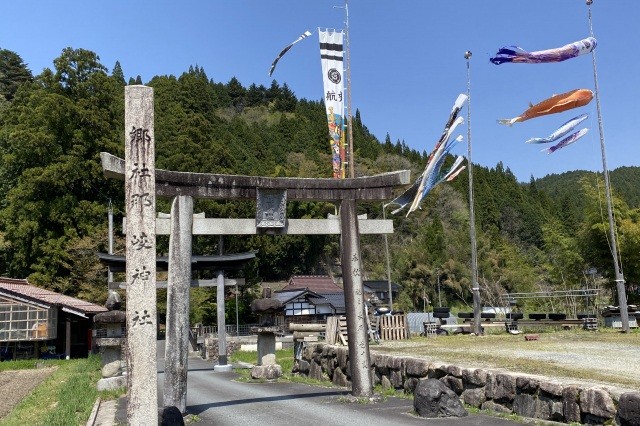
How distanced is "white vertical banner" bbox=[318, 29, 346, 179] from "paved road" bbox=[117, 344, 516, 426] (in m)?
10.8

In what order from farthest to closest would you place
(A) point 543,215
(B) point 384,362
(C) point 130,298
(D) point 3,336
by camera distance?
(A) point 543,215
(D) point 3,336
(B) point 384,362
(C) point 130,298

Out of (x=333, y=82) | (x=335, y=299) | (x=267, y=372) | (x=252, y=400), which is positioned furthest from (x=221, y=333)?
(x=335, y=299)

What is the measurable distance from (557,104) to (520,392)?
49.1 ft

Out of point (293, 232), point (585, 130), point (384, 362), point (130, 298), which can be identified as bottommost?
point (384, 362)

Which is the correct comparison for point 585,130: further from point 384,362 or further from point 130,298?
point 130,298

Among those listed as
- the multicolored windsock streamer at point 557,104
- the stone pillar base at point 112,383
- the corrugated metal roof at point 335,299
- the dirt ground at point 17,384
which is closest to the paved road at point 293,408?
the stone pillar base at point 112,383

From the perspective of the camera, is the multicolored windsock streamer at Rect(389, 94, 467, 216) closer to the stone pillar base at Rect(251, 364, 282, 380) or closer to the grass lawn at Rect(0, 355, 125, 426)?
the stone pillar base at Rect(251, 364, 282, 380)

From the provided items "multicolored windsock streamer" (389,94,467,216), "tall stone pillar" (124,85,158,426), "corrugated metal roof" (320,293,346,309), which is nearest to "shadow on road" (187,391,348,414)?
"tall stone pillar" (124,85,158,426)

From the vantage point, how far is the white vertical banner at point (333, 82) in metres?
21.4

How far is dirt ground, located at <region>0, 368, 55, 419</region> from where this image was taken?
14.5 m

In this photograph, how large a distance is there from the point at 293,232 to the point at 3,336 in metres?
20.0

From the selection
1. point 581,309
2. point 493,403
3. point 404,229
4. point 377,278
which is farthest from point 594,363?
point 404,229

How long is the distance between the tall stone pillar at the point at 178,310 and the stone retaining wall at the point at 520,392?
4198 millimetres

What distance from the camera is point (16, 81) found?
63000 mm
